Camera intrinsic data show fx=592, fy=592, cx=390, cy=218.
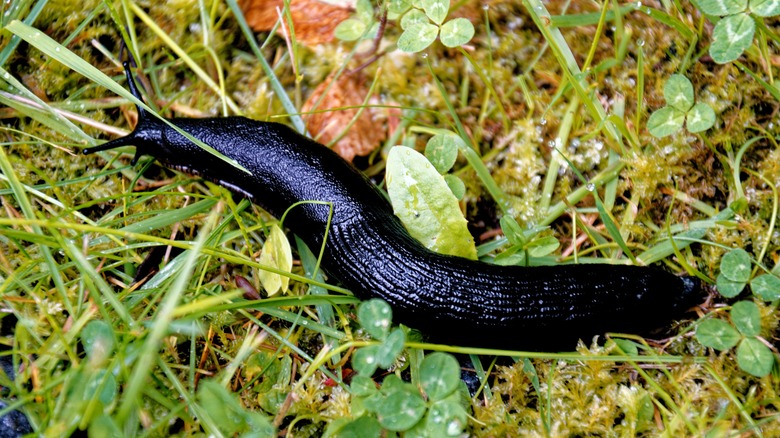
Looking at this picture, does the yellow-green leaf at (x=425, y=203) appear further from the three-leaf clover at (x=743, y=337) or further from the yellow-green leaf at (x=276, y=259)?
the three-leaf clover at (x=743, y=337)

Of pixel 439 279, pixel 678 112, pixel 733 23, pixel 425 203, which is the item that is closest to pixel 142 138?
pixel 425 203

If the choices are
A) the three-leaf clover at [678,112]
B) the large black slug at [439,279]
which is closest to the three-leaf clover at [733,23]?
the three-leaf clover at [678,112]

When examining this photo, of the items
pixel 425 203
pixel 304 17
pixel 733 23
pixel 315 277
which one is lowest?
pixel 315 277

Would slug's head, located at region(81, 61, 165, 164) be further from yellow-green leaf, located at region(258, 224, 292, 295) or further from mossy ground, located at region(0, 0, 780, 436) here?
yellow-green leaf, located at region(258, 224, 292, 295)

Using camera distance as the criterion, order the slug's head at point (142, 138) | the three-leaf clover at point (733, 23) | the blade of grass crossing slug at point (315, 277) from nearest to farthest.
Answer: the three-leaf clover at point (733, 23) < the blade of grass crossing slug at point (315, 277) < the slug's head at point (142, 138)

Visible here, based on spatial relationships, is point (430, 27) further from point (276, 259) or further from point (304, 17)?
point (276, 259)

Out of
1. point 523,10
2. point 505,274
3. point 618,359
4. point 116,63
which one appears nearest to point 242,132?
point 116,63
